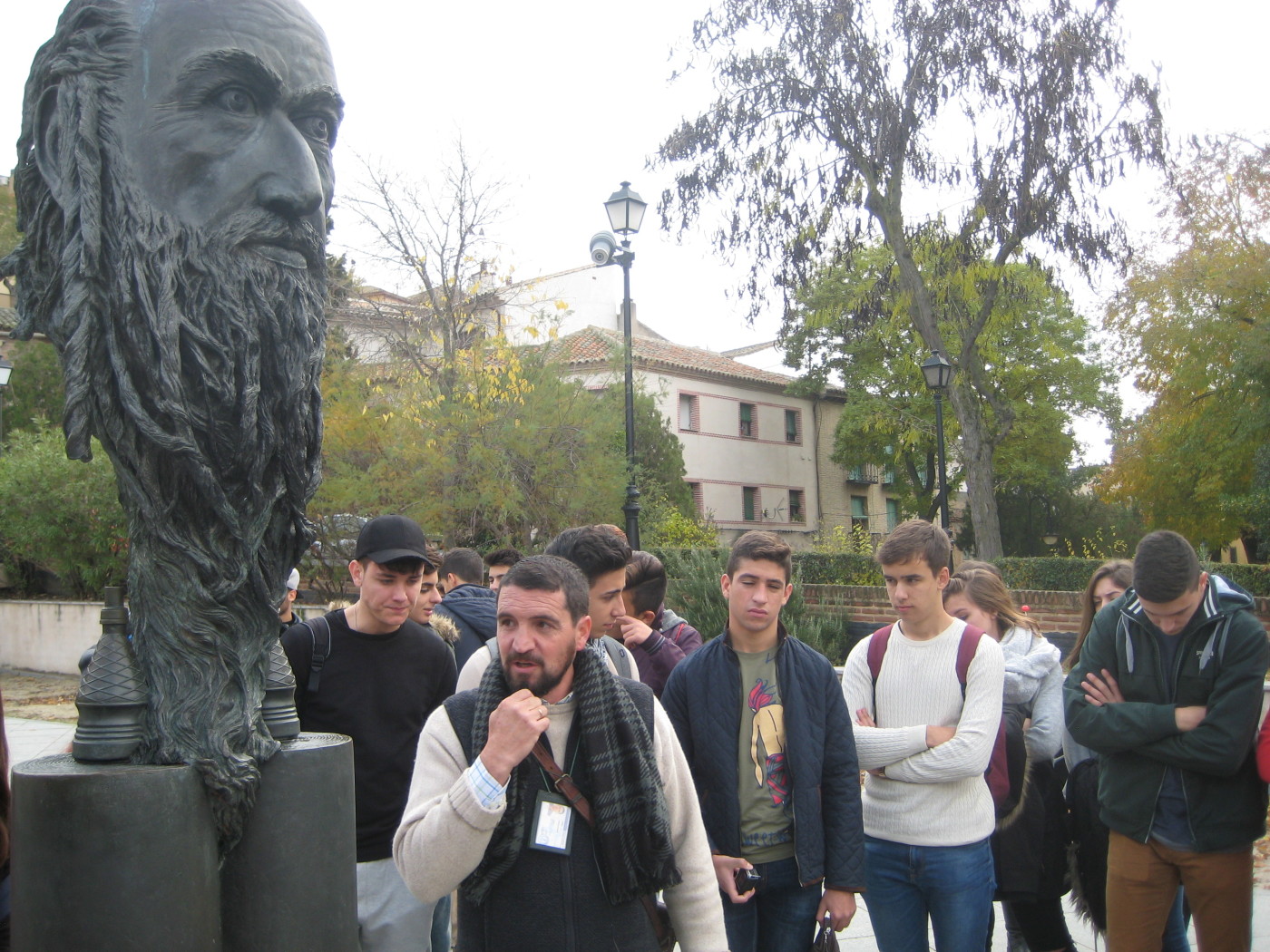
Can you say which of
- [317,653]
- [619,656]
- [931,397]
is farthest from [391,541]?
[931,397]

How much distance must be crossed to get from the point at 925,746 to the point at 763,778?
0.68 metres

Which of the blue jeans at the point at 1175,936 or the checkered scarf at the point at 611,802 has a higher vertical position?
the checkered scarf at the point at 611,802

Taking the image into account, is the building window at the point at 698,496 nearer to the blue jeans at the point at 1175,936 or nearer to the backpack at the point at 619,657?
the blue jeans at the point at 1175,936

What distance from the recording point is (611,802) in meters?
2.63

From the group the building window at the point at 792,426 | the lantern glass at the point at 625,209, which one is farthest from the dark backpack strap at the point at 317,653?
the building window at the point at 792,426

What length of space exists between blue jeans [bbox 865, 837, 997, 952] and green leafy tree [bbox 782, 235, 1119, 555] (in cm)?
2974

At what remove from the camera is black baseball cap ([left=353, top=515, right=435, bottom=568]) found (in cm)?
396

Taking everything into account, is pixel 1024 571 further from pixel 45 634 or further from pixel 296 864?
pixel 296 864

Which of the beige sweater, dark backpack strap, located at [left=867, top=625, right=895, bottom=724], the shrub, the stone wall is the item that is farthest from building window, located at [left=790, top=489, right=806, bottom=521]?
the beige sweater

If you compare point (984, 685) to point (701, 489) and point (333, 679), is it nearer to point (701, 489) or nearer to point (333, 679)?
point (333, 679)

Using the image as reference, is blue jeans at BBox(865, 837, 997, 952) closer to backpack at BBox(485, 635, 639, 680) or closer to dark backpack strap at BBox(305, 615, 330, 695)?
backpack at BBox(485, 635, 639, 680)

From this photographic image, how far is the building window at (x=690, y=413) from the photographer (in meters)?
41.3

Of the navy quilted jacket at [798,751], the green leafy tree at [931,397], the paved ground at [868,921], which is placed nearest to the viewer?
the navy quilted jacket at [798,751]

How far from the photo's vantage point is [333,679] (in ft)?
12.9
